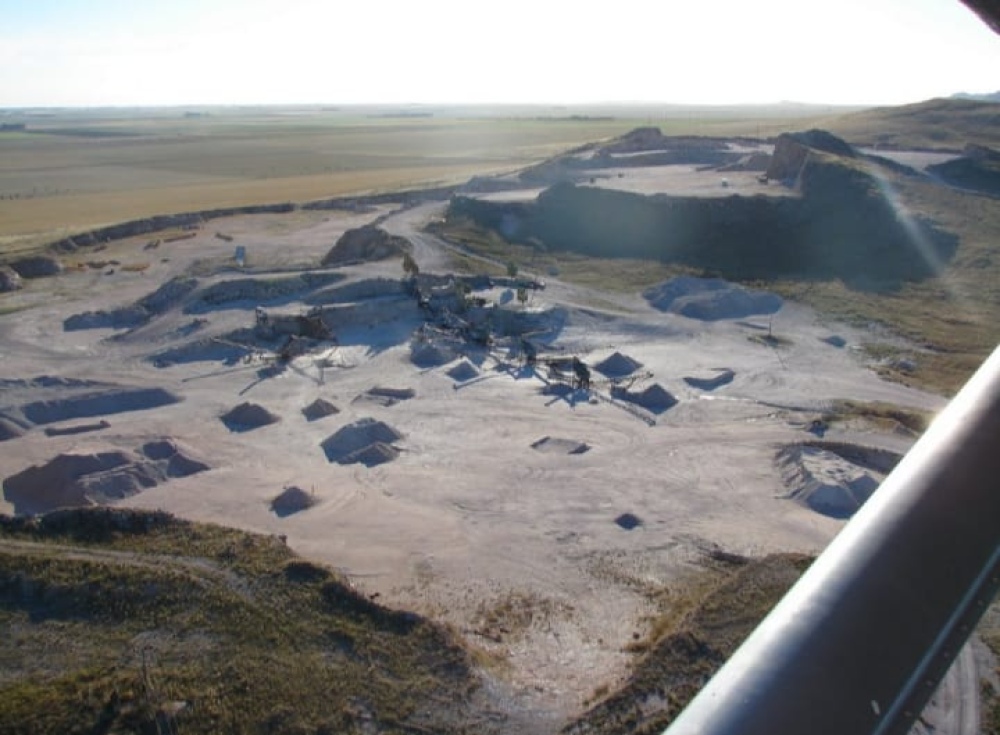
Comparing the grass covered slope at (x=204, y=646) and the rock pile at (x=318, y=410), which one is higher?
the grass covered slope at (x=204, y=646)

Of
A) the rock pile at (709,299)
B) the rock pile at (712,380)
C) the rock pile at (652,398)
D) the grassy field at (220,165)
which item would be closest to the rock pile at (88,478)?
the rock pile at (652,398)

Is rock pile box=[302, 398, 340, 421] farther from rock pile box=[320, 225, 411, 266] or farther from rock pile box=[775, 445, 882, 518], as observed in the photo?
rock pile box=[320, 225, 411, 266]

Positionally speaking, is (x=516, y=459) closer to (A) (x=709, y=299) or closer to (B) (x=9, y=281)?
(A) (x=709, y=299)

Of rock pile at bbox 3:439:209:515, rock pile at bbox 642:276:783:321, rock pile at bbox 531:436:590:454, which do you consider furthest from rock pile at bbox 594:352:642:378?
rock pile at bbox 3:439:209:515

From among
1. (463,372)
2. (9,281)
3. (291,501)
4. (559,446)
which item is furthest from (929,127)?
(291,501)

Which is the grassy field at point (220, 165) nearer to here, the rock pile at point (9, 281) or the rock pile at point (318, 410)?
the rock pile at point (9, 281)
